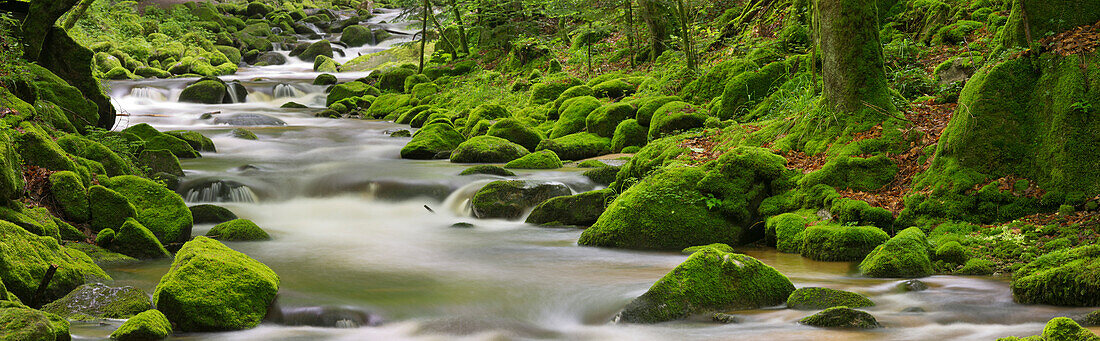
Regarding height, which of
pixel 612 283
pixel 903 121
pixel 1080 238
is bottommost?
pixel 612 283

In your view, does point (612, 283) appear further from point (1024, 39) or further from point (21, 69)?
point (21, 69)

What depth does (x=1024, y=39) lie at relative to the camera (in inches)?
291

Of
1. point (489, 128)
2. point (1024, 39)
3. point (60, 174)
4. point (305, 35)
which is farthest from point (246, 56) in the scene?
point (1024, 39)

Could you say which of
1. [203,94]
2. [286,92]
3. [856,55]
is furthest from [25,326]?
[286,92]

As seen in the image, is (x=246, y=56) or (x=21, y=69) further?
(x=246, y=56)

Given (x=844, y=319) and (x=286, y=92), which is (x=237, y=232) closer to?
(x=844, y=319)

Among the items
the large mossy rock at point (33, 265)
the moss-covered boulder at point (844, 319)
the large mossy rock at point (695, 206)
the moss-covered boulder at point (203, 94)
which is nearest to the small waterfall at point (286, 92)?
the moss-covered boulder at point (203, 94)

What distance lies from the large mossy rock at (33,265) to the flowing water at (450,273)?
2.11 feet

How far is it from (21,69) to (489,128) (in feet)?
29.8

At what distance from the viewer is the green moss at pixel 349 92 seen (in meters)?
27.8

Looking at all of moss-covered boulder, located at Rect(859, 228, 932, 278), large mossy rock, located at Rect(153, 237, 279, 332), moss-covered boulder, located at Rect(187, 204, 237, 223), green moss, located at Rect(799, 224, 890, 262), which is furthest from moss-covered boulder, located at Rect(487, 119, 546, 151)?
moss-covered boulder, located at Rect(859, 228, 932, 278)

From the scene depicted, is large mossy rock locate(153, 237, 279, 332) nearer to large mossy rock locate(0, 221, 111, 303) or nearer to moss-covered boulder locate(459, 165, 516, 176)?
large mossy rock locate(0, 221, 111, 303)

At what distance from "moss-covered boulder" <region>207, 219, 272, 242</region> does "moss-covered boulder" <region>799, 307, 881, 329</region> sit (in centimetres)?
710

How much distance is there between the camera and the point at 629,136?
15008mm
